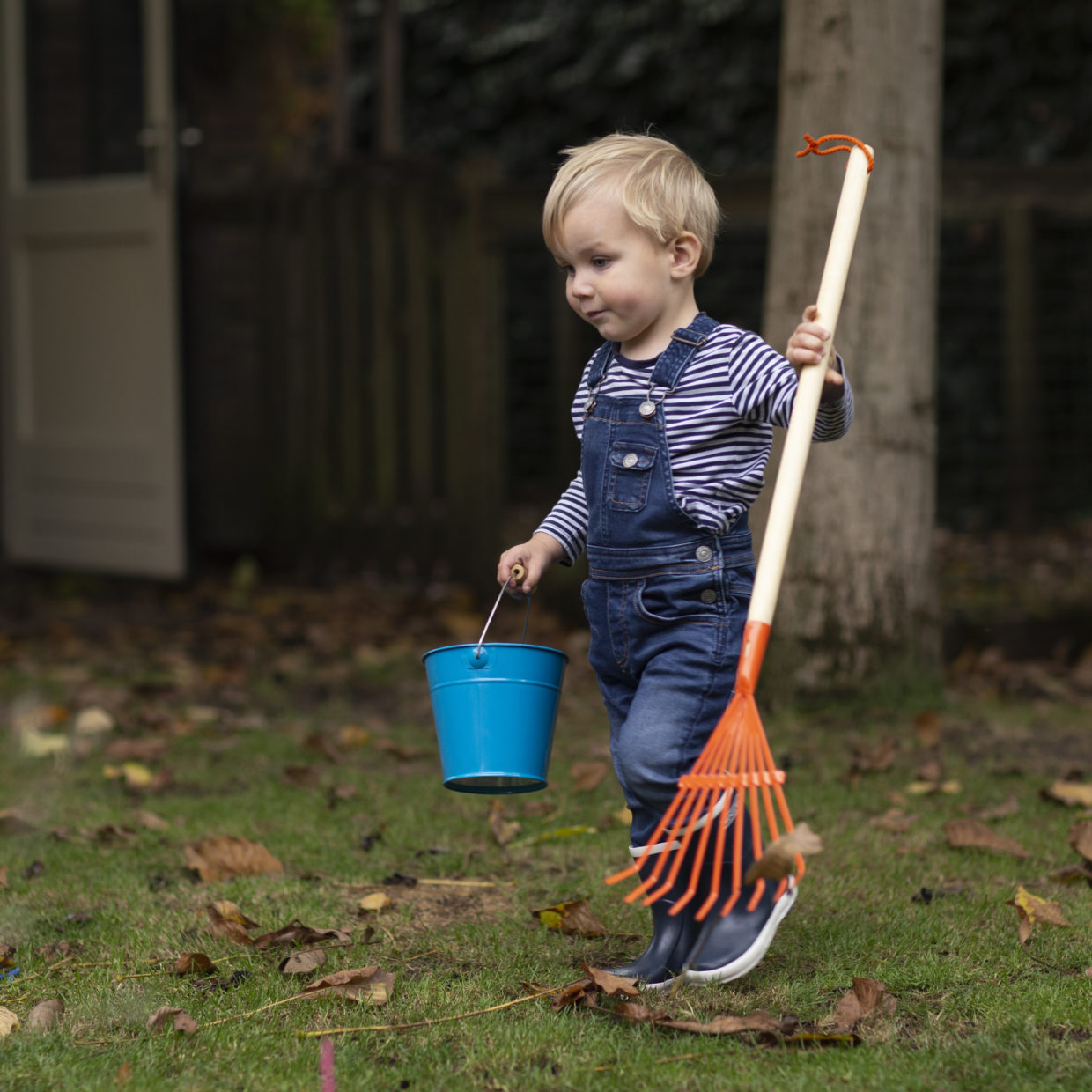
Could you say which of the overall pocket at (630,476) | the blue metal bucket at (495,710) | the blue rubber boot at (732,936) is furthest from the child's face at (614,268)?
the blue rubber boot at (732,936)

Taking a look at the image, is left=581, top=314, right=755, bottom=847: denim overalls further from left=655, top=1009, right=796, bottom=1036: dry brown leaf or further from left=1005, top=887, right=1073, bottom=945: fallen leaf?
left=1005, top=887, right=1073, bottom=945: fallen leaf

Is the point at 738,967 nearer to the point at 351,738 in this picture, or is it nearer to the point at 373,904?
the point at 373,904

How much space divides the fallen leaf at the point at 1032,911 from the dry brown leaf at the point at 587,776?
113 cm

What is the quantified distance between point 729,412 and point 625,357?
214 mm

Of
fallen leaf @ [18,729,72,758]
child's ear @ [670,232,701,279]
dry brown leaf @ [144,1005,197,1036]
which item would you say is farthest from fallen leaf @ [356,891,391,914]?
fallen leaf @ [18,729,72,758]

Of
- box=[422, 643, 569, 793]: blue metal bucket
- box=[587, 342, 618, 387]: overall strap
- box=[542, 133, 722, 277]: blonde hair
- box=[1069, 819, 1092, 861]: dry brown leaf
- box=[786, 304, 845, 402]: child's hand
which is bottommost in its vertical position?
box=[1069, 819, 1092, 861]: dry brown leaf

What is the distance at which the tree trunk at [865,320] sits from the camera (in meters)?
3.91

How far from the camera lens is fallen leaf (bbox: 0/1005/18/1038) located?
2.11 m

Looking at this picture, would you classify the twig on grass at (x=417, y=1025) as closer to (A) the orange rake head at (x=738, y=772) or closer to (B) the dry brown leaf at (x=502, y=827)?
(A) the orange rake head at (x=738, y=772)

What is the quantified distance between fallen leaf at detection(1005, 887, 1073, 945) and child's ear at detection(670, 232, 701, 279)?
1201mm

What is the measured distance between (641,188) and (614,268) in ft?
0.41

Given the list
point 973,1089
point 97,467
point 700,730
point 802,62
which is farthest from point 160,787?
Result: point 97,467

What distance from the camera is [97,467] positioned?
6637 millimetres

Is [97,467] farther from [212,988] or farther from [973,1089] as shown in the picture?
[973,1089]
